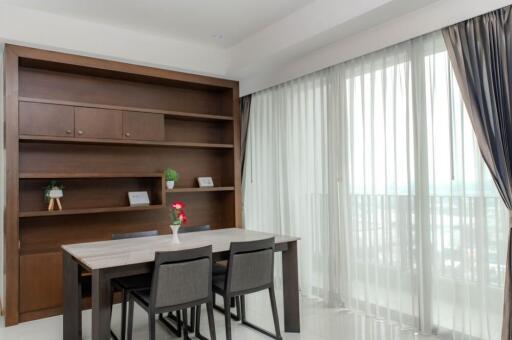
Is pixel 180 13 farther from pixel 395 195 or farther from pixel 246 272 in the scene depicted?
pixel 395 195

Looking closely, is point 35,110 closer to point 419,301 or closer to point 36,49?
point 36,49

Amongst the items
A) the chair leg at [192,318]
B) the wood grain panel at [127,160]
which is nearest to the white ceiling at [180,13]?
the wood grain panel at [127,160]

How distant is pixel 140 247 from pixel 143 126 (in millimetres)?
1823

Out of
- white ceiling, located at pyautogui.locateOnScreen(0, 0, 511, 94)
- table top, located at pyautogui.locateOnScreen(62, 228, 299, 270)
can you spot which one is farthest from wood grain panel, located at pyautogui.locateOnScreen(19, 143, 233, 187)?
table top, located at pyautogui.locateOnScreen(62, 228, 299, 270)

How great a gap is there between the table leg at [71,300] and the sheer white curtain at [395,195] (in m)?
2.32

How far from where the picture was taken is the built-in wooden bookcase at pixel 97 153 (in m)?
3.69

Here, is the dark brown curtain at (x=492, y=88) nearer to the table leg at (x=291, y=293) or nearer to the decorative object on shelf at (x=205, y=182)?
the table leg at (x=291, y=293)

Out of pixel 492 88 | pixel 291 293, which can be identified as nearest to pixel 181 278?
pixel 291 293

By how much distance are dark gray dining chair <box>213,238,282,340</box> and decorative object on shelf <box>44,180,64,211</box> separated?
6.51 ft

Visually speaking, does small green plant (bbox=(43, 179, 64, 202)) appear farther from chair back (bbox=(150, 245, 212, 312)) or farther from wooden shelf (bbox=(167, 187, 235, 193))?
chair back (bbox=(150, 245, 212, 312))

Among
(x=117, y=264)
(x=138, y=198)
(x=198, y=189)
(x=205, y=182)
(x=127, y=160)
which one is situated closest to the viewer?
(x=117, y=264)

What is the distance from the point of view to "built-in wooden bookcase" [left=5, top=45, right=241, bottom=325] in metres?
3.69

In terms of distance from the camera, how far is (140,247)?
116 inches

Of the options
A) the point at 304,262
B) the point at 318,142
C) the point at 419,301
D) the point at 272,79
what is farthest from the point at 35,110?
the point at 419,301
